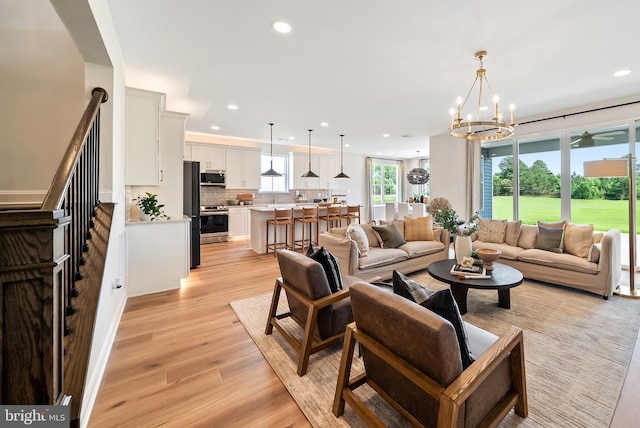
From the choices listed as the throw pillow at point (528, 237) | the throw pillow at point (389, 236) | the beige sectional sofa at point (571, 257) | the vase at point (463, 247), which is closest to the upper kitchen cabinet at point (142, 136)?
the throw pillow at point (389, 236)

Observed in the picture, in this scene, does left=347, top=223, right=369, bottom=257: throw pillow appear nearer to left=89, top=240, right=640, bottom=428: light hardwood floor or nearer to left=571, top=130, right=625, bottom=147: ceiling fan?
left=89, top=240, right=640, bottom=428: light hardwood floor

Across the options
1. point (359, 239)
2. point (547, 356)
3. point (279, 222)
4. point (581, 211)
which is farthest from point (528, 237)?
point (279, 222)

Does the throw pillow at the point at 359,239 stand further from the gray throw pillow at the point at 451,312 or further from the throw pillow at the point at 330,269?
the gray throw pillow at the point at 451,312

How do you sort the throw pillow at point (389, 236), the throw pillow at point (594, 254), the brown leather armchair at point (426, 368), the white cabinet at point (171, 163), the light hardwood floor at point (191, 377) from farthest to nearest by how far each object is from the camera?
the throw pillow at point (389, 236), the white cabinet at point (171, 163), the throw pillow at point (594, 254), the light hardwood floor at point (191, 377), the brown leather armchair at point (426, 368)

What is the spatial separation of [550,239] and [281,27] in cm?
444

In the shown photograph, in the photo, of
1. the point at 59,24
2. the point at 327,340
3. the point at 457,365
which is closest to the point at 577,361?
the point at 457,365

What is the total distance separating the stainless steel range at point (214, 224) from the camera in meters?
6.70

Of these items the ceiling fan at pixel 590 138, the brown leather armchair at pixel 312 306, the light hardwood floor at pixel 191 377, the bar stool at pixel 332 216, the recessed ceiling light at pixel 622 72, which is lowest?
the light hardwood floor at pixel 191 377

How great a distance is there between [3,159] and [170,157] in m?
1.76

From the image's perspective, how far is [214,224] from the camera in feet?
22.4

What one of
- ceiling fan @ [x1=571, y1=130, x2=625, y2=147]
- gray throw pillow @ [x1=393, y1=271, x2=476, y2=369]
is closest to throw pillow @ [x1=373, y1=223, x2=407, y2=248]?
gray throw pillow @ [x1=393, y1=271, x2=476, y2=369]

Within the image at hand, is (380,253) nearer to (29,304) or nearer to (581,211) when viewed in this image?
(29,304)

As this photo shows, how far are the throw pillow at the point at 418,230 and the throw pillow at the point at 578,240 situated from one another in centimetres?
174

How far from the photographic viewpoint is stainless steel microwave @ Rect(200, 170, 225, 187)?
6.95 m
